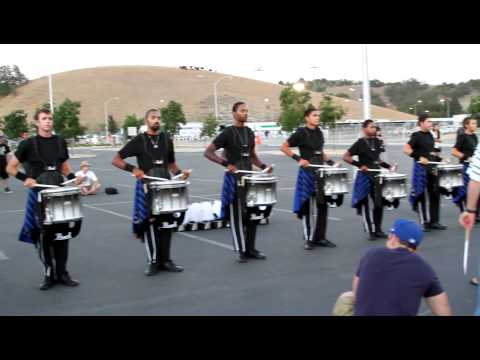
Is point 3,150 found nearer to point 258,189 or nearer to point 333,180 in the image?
point 258,189

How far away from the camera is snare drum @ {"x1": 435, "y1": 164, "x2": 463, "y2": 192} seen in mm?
9477

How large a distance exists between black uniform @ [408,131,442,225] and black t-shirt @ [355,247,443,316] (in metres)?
6.27

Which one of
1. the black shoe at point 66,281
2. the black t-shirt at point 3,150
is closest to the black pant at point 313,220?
the black shoe at point 66,281

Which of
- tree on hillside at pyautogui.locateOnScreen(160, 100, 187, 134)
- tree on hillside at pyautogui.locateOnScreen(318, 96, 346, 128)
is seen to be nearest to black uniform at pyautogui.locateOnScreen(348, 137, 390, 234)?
tree on hillside at pyautogui.locateOnScreen(318, 96, 346, 128)

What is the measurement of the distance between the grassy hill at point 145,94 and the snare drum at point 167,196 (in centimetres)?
11923

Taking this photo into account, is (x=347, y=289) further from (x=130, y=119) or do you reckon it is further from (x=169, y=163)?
(x=130, y=119)

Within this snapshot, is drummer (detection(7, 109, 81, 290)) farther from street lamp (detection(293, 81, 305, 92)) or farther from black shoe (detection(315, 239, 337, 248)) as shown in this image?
street lamp (detection(293, 81, 305, 92))

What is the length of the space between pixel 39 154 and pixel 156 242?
1.85 metres

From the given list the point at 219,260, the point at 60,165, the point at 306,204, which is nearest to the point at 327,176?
the point at 306,204

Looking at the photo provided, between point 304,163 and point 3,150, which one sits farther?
point 3,150

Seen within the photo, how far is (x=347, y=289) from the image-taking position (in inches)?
246

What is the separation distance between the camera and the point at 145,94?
146 meters

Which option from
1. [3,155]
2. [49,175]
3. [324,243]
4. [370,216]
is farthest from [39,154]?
[3,155]

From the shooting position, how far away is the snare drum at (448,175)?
948cm
